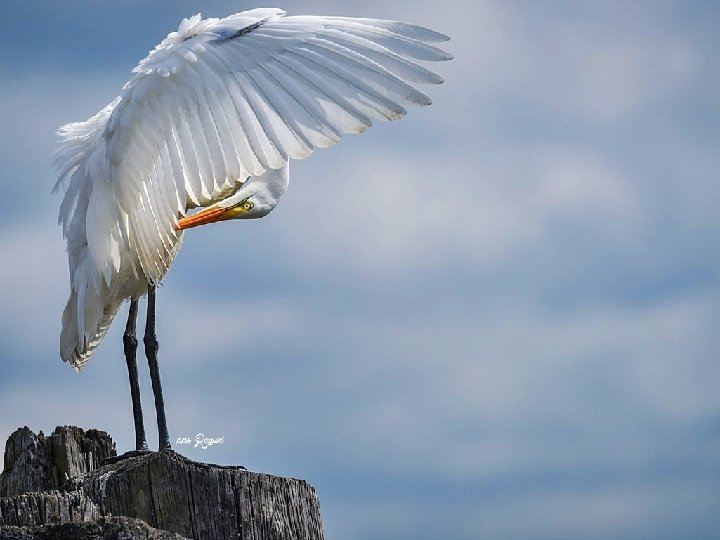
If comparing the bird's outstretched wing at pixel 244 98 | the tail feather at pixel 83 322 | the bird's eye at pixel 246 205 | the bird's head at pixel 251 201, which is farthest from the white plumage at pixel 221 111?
the bird's eye at pixel 246 205

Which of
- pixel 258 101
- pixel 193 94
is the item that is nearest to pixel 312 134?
pixel 258 101

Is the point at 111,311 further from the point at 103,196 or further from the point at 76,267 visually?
the point at 103,196

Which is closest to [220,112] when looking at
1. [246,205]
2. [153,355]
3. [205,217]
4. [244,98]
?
[244,98]

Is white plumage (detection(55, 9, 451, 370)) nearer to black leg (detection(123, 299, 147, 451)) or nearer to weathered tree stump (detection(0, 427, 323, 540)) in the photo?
black leg (detection(123, 299, 147, 451))

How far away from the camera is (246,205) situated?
873 cm

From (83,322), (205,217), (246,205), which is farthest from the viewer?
(246,205)

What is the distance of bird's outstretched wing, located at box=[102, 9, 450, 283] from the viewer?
19.6 ft

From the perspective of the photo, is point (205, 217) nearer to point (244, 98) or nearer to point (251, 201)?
point (251, 201)

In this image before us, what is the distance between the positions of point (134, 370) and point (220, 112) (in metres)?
2.85

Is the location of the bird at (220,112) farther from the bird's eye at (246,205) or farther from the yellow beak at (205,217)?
the bird's eye at (246,205)

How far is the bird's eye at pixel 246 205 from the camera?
28.6 ft

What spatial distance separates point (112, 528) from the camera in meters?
3.60

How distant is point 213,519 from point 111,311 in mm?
4157

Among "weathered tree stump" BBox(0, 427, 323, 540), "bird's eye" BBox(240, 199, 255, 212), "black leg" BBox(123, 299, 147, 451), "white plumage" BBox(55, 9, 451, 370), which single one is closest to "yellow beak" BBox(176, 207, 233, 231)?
"bird's eye" BBox(240, 199, 255, 212)
